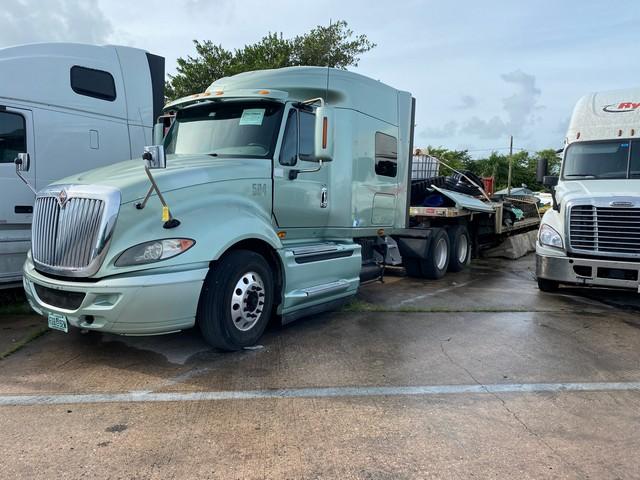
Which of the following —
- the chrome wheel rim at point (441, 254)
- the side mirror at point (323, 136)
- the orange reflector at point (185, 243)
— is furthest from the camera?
the chrome wheel rim at point (441, 254)

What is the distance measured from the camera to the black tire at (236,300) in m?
4.53

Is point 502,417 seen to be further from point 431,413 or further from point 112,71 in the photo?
point 112,71

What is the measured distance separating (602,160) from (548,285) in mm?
2150

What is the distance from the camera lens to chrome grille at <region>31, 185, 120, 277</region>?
4.10m

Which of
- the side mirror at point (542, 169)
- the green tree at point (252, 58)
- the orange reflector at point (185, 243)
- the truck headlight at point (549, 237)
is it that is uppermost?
the green tree at point (252, 58)

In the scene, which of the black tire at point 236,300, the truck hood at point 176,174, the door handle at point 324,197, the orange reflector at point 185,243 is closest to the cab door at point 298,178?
the door handle at point 324,197

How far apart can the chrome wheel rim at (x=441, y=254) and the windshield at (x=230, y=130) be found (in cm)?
515

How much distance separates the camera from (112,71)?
24.1 ft

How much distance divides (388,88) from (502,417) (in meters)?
5.23

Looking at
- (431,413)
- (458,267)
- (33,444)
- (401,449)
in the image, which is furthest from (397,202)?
(33,444)

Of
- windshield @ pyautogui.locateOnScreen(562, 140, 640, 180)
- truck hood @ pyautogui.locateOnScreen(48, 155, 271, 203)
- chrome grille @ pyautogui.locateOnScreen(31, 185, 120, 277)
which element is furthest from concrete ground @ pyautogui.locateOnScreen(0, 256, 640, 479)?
windshield @ pyautogui.locateOnScreen(562, 140, 640, 180)

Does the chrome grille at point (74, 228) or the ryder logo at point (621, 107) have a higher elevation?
the ryder logo at point (621, 107)

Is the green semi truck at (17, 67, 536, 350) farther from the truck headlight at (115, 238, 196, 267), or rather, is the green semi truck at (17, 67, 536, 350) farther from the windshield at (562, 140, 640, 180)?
the windshield at (562, 140, 640, 180)

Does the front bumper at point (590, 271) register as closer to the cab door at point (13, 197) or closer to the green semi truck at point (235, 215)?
the green semi truck at point (235, 215)
